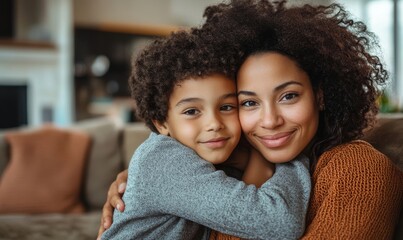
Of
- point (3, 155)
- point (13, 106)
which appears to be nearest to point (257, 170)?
point (3, 155)

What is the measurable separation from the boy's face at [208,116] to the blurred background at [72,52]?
166 inches

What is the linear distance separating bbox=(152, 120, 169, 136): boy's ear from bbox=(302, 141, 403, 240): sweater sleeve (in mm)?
378

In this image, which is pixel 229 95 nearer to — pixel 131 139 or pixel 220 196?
pixel 220 196

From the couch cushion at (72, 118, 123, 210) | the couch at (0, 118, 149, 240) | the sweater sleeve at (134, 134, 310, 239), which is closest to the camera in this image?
the sweater sleeve at (134, 134, 310, 239)

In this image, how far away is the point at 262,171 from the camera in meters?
1.17

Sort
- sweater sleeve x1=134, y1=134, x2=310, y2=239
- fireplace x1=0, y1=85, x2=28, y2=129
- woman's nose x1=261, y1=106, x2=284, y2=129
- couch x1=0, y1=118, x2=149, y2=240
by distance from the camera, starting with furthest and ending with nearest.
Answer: fireplace x1=0, y1=85, x2=28, y2=129 → couch x1=0, y1=118, x2=149, y2=240 → woman's nose x1=261, y1=106, x2=284, y2=129 → sweater sleeve x1=134, y1=134, x2=310, y2=239

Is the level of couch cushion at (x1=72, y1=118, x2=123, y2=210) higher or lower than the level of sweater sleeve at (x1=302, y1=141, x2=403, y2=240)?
lower

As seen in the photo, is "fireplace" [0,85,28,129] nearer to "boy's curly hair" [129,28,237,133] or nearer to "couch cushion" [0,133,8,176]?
"couch cushion" [0,133,8,176]

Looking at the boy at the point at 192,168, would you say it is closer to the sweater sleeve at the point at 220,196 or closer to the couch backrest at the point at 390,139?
the sweater sleeve at the point at 220,196

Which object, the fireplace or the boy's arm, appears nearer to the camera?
the boy's arm

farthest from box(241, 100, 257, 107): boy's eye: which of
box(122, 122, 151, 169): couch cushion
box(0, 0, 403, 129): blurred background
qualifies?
box(0, 0, 403, 129): blurred background

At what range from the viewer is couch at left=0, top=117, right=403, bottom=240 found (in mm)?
2281

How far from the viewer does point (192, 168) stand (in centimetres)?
101

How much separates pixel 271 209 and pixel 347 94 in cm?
36
